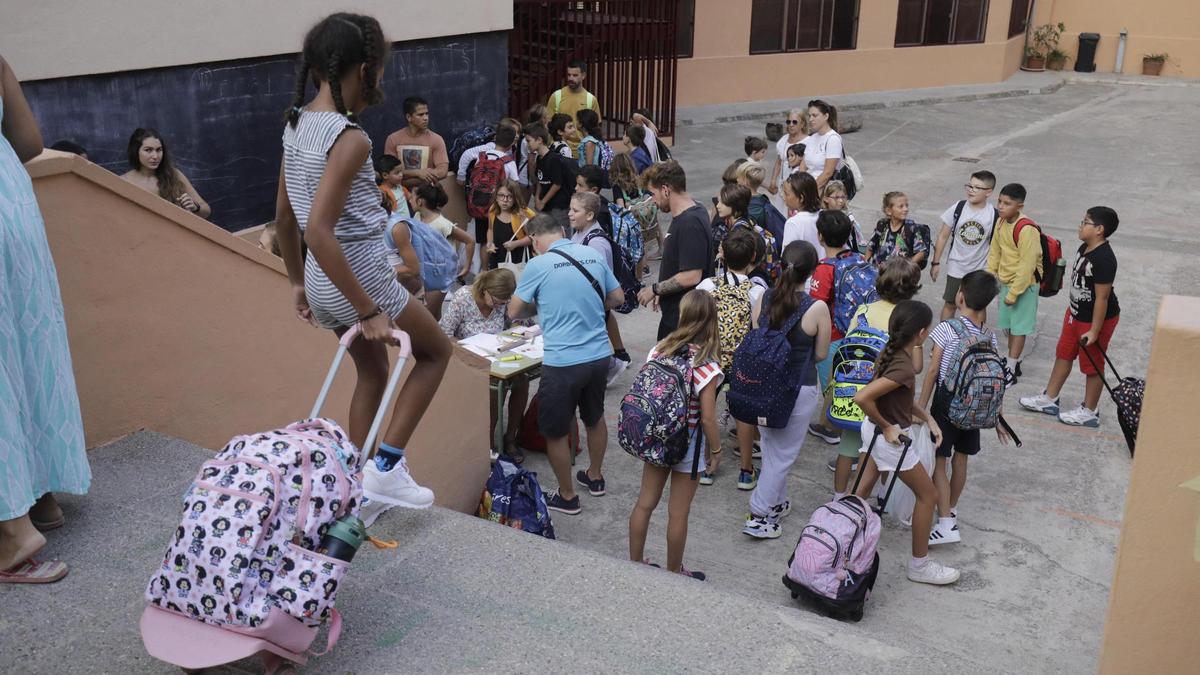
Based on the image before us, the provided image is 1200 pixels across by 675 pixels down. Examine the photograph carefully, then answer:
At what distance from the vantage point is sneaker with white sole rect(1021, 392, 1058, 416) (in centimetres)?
894

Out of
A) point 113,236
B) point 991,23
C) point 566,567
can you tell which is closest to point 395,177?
point 113,236

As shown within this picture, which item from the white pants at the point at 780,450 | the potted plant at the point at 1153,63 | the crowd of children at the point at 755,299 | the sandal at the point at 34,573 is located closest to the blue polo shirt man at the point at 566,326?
the crowd of children at the point at 755,299

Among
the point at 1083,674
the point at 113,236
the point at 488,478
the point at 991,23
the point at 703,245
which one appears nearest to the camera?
the point at 113,236

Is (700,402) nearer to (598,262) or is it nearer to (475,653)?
(598,262)

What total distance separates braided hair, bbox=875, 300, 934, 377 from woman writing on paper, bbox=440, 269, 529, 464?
277 centimetres

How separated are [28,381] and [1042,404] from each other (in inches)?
297

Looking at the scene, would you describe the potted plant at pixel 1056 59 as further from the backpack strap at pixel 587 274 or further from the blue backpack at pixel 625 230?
the backpack strap at pixel 587 274

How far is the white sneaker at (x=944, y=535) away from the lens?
6.89 meters

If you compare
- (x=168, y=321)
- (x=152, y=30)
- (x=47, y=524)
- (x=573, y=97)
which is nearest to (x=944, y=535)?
(x=168, y=321)

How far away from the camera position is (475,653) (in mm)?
3648

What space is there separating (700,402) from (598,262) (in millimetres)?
1626

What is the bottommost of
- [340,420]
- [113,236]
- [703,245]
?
[340,420]

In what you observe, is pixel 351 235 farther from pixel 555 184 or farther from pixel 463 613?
pixel 555 184

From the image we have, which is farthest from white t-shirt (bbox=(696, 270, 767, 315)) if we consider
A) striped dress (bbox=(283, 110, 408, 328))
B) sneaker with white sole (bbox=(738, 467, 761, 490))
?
striped dress (bbox=(283, 110, 408, 328))
